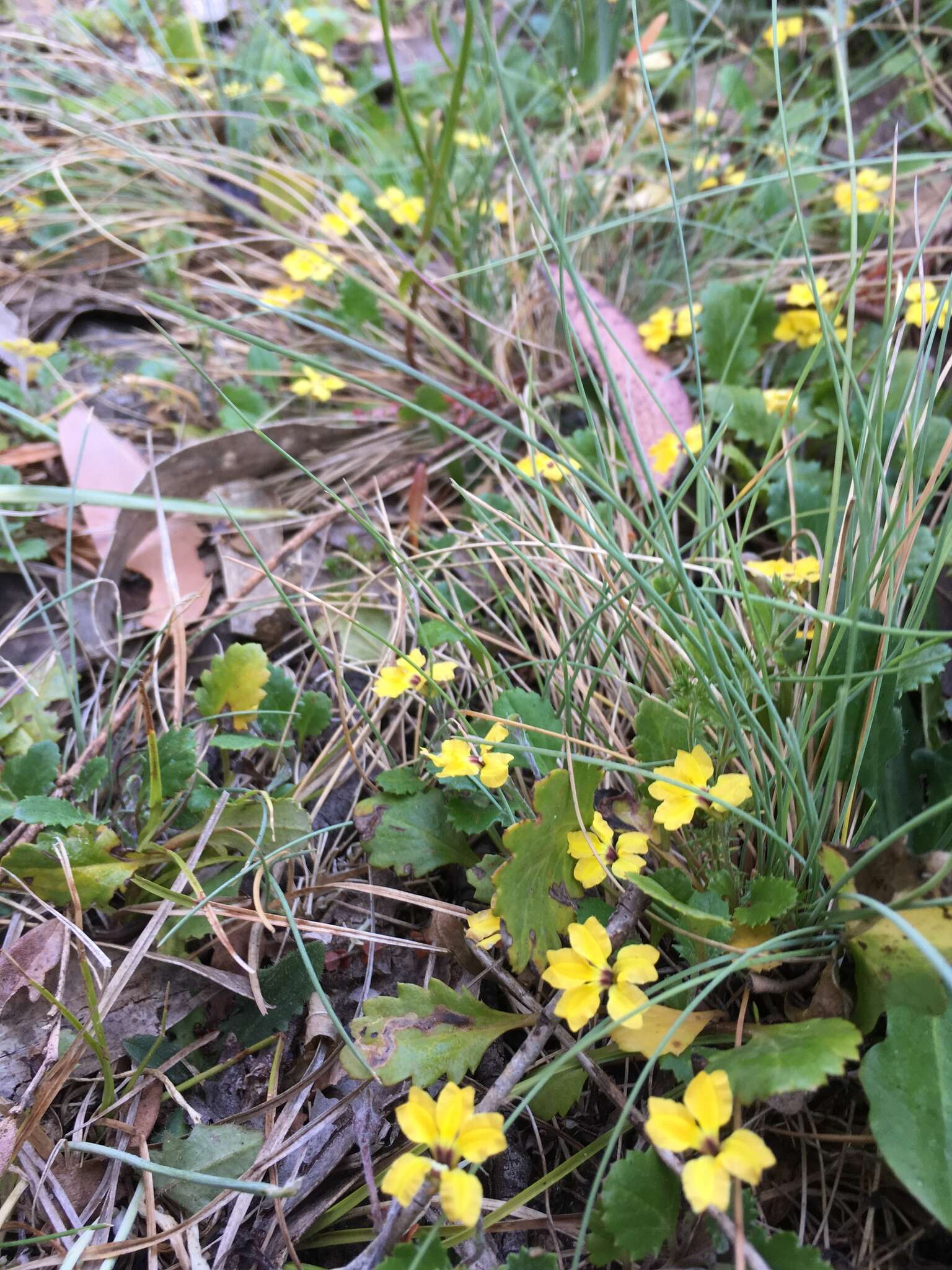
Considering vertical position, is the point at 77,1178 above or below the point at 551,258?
below

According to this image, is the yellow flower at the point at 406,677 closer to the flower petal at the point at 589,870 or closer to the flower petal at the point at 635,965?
the flower petal at the point at 589,870

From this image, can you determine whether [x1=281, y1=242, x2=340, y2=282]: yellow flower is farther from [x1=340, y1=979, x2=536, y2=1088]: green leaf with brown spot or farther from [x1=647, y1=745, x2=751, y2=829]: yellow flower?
[x1=340, y1=979, x2=536, y2=1088]: green leaf with brown spot

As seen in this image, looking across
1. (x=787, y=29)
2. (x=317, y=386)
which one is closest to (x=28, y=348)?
(x=317, y=386)

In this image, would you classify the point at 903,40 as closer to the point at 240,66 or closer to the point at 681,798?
the point at 240,66

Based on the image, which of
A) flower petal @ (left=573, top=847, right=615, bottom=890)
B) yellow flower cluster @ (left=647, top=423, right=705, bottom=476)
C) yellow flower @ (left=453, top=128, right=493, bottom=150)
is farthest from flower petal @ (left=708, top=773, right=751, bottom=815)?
yellow flower @ (left=453, top=128, right=493, bottom=150)

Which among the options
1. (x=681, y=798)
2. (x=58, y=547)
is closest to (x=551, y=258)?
(x=58, y=547)

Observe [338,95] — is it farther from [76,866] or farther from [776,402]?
[76,866]

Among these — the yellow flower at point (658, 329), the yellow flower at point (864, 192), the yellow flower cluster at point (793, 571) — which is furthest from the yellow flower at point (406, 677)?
the yellow flower at point (864, 192)
